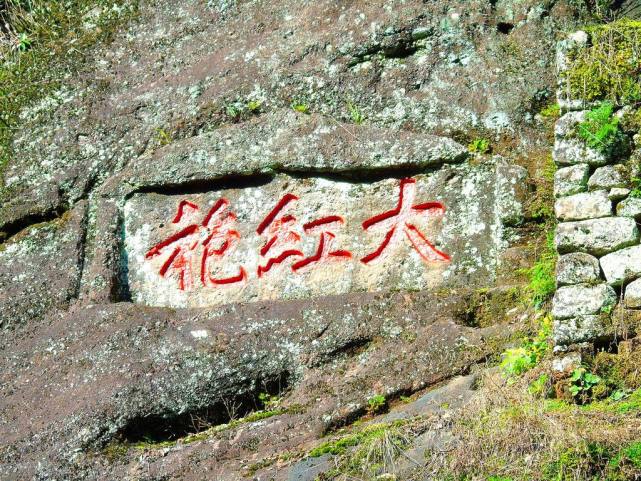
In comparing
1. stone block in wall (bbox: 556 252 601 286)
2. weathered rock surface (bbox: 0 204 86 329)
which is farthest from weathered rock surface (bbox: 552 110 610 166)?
weathered rock surface (bbox: 0 204 86 329)

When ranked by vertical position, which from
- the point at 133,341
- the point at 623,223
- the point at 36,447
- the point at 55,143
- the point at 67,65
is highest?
the point at 67,65

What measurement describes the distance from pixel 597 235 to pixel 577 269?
0.21m

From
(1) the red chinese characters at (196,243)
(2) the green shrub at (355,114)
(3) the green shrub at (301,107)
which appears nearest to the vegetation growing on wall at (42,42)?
(1) the red chinese characters at (196,243)

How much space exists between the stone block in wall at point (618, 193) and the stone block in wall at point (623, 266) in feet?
0.96

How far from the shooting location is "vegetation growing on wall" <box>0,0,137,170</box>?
777 centimetres

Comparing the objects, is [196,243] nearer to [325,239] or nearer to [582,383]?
[325,239]

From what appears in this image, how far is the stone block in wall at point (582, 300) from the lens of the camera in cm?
529

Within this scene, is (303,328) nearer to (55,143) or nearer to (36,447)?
(36,447)

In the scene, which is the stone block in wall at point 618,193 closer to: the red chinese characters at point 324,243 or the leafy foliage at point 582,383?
the leafy foliage at point 582,383

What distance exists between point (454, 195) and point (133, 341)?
217 centimetres

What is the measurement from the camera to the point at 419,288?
6.34 m

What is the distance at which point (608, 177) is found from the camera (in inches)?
218

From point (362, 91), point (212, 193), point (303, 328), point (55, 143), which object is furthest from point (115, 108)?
point (303, 328)

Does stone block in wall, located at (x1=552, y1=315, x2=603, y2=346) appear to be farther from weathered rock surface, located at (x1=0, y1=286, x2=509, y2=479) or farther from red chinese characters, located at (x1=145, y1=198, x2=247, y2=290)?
red chinese characters, located at (x1=145, y1=198, x2=247, y2=290)
